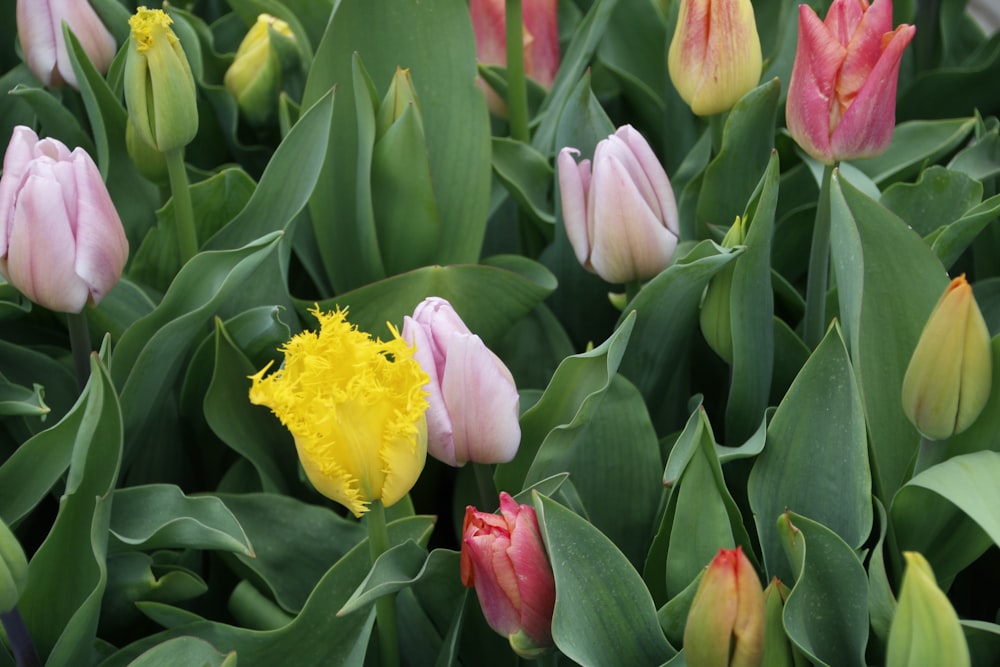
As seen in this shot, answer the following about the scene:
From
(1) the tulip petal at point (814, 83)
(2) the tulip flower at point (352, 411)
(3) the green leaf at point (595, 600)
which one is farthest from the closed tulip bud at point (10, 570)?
(1) the tulip petal at point (814, 83)

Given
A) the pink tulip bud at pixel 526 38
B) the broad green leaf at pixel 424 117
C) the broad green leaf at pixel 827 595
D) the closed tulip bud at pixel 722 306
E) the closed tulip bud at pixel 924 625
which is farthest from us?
the pink tulip bud at pixel 526 38

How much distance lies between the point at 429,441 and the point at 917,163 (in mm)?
454

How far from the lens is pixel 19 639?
54cm

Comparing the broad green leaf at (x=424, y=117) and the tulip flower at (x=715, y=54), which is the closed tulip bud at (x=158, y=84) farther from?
the tulip flower at (x=715, y=54)

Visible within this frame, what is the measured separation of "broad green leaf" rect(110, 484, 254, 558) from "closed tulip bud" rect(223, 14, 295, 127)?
1.21 feet

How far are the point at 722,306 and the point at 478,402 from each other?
0.16 m

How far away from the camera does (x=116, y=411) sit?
0.55m

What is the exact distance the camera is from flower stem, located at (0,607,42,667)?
526 mm

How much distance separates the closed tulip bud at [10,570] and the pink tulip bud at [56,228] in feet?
0.52

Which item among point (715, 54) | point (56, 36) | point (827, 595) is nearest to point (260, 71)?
point (56, 36)

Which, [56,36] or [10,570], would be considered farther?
[56,36]

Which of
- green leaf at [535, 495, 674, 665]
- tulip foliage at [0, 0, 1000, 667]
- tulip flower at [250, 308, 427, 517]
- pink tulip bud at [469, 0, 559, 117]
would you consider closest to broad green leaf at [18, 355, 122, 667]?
tulip foliage at [0, 0, 1000, 667]

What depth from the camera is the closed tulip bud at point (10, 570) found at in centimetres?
48

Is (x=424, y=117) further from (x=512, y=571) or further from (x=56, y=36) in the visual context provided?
(x=512, y=571)
